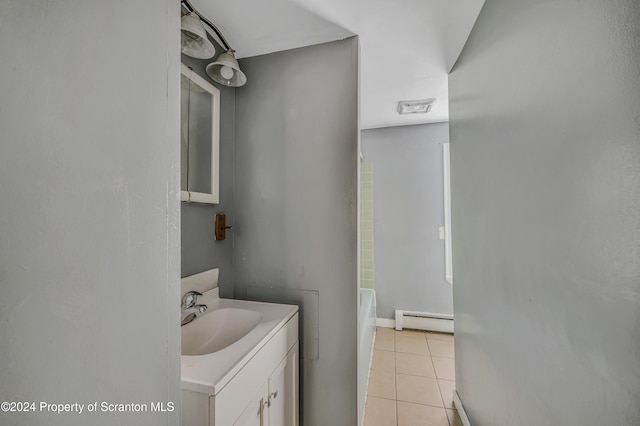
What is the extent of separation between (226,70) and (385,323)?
2.89 m

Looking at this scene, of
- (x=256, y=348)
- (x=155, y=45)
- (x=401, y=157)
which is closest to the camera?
Answer: (x=155, y=45)

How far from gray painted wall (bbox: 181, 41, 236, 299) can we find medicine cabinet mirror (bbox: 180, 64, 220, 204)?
7 centimetres

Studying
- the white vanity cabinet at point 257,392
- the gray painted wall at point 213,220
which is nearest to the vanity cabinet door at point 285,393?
the white vanity cabinet at point 257,392

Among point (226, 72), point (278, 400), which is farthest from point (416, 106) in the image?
point (278, 400)

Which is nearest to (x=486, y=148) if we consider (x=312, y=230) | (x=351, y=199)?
(x=351, y=199)

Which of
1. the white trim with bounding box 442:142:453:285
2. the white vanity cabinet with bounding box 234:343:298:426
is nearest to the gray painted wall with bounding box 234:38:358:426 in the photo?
the white vanity cabinet with bounding box 234:343:298:426

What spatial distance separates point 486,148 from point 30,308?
1491 mm

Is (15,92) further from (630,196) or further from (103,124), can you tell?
(630,196)

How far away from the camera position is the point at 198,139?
131cm

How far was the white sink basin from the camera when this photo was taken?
3.72 feet

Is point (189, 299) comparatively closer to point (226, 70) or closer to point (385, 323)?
point (226, 70)

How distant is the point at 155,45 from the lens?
45cm

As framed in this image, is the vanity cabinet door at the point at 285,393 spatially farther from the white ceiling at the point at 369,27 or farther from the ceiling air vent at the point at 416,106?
the ceiling air vent at the point at 416,106

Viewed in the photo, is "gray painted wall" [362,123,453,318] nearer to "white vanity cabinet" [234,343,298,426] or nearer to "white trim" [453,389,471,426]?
"white trim" [453,389,471,426]
